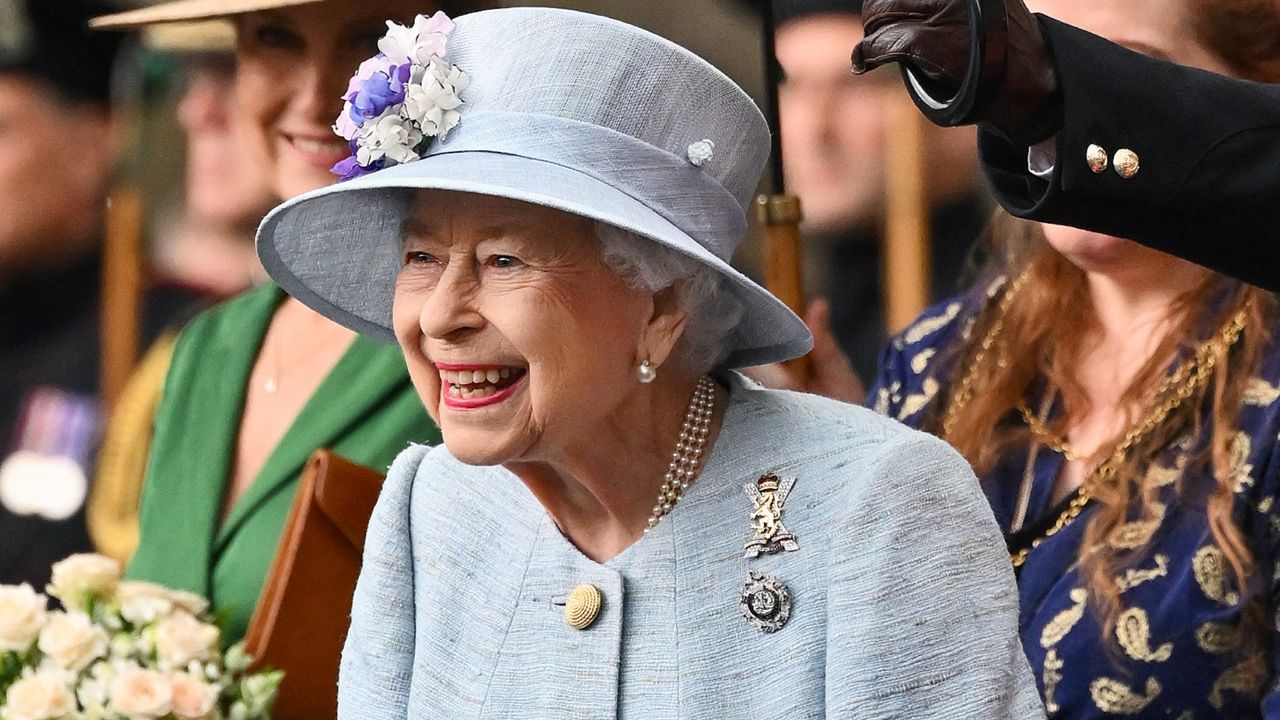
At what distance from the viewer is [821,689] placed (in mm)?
1766

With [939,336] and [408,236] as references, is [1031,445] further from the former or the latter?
[408,236]

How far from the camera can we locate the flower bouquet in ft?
7.79

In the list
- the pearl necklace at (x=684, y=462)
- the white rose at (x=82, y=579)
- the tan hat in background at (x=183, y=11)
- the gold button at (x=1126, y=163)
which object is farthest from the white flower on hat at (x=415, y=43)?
the tan hat in background at (x=183, y=11)

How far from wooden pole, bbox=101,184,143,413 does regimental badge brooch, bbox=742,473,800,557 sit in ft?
7.72

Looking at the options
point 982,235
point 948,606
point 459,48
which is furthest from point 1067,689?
point 459,48

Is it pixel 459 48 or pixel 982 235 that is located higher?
pixel 459 48

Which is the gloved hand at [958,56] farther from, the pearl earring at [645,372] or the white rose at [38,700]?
the white rose at [38,700]

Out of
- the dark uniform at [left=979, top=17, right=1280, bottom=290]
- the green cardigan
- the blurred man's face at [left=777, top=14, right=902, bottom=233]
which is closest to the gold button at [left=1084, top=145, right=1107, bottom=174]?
the dark uniform at [left=979, top=17, right=1280, bottom=290]

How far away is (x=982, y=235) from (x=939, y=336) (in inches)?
11.4

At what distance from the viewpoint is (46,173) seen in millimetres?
3943

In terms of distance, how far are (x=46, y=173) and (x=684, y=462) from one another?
2571 millimetres

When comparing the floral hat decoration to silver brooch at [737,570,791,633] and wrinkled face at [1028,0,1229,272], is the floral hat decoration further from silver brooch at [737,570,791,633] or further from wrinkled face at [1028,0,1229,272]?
wrinkled face at [1028,0,1229,272]

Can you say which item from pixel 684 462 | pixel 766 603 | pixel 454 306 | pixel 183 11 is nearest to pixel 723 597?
pixel 766 603

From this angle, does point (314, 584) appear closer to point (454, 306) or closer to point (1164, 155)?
point (454, 306)
